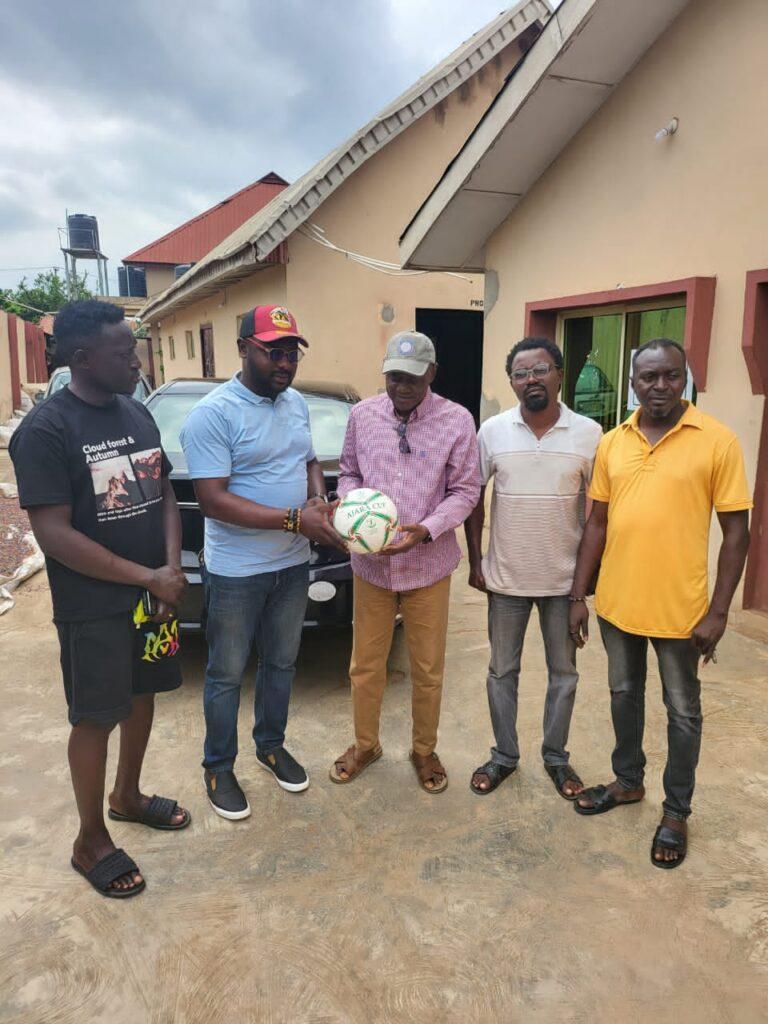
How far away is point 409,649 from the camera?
282cm

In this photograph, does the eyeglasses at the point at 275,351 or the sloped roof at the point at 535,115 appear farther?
A: the sloped roof at the point at 535,115

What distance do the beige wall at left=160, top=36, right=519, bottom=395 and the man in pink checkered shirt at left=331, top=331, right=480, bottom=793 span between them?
6.36 m

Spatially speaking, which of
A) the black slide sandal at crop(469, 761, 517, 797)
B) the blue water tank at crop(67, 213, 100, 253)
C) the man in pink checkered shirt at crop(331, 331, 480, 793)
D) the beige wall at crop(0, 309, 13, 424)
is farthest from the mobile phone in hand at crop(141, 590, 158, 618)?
the blue water tank at crop(67, 213, 100, 253)

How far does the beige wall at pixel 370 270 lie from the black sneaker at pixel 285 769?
21.8 feet

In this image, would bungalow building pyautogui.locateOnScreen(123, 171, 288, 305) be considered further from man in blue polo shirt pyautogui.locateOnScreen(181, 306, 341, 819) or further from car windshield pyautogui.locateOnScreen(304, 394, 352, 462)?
man in blue polo shirt pyautogui.locateOnScreen(181, 306, 341, 819)

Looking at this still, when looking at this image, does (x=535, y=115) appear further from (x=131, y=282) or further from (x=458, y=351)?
(x=131, y=282)

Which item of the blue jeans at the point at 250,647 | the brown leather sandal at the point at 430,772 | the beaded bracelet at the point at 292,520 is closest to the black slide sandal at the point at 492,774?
the brown leather sandal at the point at 430,772

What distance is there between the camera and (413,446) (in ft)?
8.70

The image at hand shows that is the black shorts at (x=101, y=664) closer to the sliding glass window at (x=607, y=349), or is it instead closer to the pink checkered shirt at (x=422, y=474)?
the pink checkered shirt at (x=422, y=474)

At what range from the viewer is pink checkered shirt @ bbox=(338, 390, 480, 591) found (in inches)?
104

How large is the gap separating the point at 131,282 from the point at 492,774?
36525 mm

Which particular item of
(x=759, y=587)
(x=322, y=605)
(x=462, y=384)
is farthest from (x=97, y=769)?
(x=462, y=384)

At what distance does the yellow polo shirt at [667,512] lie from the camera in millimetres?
2242

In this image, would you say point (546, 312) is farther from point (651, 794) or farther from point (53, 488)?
point (53, 488)
